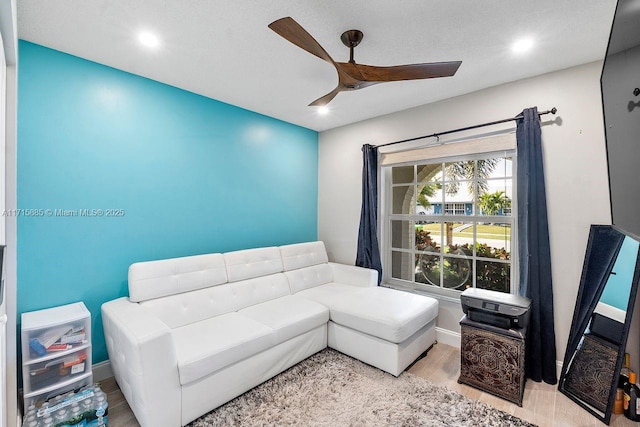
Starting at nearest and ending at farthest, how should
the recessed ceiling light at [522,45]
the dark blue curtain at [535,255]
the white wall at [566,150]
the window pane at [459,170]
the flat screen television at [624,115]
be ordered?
the flat screen television at [624,115] → the recessed ceiling light at [522,45] → the white wall at [566,150] → the dark blue curtain at [535,255] → the window pane at [459,170]

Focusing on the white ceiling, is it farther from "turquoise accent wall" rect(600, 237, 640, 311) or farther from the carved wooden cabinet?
the carved wooden cabinet

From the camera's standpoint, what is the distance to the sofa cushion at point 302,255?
3408 millimetres

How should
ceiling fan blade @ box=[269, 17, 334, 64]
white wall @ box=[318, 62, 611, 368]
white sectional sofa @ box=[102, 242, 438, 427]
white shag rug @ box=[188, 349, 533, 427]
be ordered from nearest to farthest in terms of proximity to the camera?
ceiling fan blade @ box=[269, 17, 334, 64] < white sectional sofa @ box=[102, 242, 438, 427] < white shag rug @ box=[188, 349, 533, 427] < white wall @ box=[318, 62, 611, 368]

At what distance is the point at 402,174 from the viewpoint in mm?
3604

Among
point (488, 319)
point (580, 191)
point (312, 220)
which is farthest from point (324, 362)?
point (580, 191)

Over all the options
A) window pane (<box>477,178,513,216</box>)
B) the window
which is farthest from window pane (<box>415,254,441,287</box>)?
window pane (<box>477,178,513,216</box>)

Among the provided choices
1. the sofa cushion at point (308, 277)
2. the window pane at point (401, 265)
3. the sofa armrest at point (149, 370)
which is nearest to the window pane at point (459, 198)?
the window pane at point (401, 265)

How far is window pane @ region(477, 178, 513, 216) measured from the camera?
2.82 meters

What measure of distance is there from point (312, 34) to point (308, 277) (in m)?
2.46

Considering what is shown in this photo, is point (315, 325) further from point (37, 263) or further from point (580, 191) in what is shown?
point (580, 191)

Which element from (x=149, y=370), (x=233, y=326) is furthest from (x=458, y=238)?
(x=149, y=370)

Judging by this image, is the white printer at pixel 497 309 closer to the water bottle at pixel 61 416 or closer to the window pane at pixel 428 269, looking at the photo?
the window pane at pixel 428 269

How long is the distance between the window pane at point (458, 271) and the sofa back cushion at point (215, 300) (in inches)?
68.9

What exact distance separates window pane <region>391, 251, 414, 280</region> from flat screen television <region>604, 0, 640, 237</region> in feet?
7.59
